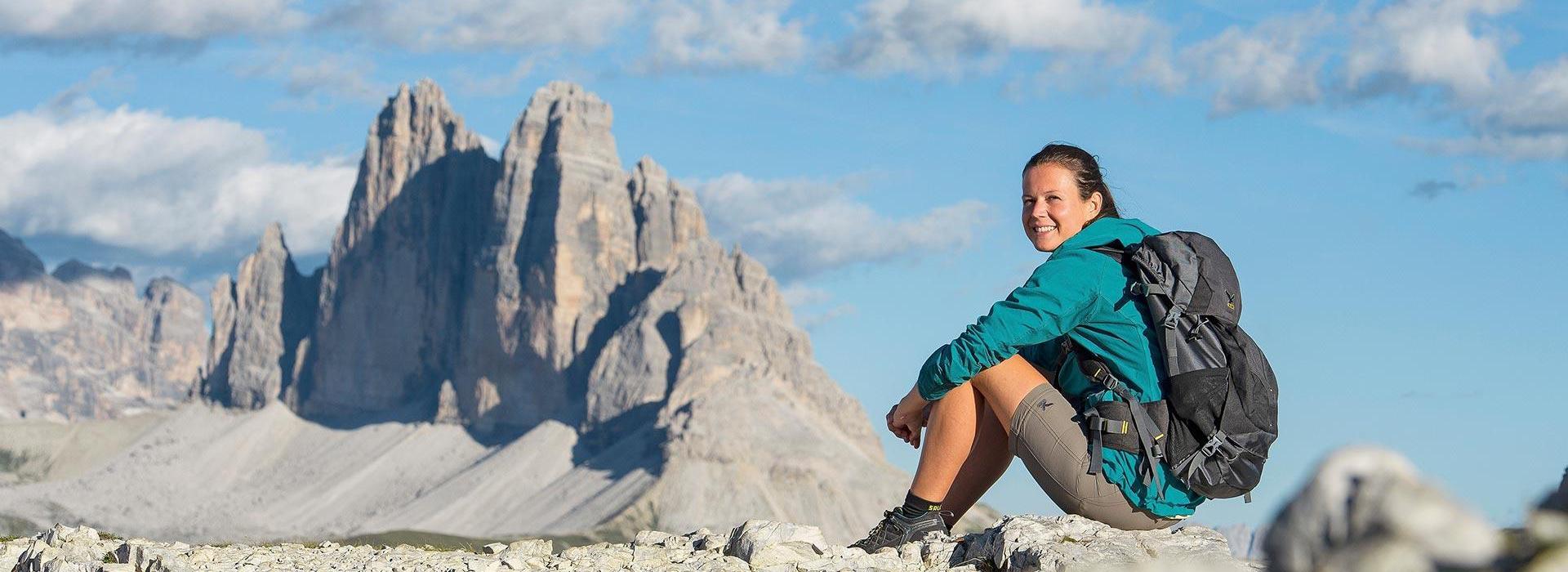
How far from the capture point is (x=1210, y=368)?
8133 mm

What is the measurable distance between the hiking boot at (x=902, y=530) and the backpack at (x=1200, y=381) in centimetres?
142

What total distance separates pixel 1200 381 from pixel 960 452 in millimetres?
1555

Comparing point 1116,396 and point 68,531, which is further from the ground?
point 1116,396

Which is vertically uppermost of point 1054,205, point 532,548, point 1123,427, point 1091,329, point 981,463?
point 1054,205

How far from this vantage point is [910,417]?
31.1ft

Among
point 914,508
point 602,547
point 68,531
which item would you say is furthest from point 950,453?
point 68,531

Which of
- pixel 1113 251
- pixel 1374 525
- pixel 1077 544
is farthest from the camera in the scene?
pixel 1077 544

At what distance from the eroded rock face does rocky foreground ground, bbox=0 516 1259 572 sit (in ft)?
9.44

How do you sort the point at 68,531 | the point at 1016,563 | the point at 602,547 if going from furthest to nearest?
the point at 68,531
the point at 602,547
the point at 1016,563

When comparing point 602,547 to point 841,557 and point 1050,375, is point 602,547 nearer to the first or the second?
point 841,557

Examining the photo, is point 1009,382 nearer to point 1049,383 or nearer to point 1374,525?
point 1049,383

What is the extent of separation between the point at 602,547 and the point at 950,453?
9.85 ft

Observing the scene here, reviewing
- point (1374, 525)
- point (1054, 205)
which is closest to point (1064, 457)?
point (1054, 205)

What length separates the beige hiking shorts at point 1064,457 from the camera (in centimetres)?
866
